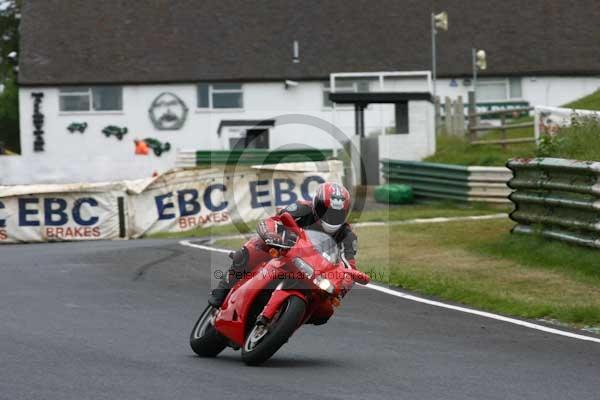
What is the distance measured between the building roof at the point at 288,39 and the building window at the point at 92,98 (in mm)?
487

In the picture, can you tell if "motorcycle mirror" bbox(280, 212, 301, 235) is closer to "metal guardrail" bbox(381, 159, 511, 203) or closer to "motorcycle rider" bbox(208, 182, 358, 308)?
"motorcycle rider" bbox(208, 182, 358, 308)

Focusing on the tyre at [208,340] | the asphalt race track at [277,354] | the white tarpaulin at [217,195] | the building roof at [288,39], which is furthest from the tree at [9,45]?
the tyre at [208,340]

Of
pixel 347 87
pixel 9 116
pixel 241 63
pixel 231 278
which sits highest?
pixel 241 63

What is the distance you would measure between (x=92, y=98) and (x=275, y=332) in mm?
46059

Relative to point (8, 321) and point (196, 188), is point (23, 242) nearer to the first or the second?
point (196, 188)

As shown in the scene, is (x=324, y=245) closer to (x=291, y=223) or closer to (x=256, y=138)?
(x=291, y=223)

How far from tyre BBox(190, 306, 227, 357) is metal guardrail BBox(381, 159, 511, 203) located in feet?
53.8

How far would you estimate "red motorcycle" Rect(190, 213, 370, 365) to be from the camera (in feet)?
29.4

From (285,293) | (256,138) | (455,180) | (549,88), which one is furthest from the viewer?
(549,88)

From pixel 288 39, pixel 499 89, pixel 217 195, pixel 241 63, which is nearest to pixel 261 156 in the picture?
pixel 217 195

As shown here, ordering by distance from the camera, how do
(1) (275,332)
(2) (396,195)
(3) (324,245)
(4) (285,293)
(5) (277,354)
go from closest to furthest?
1. (1) (275,332)
2. (4) (285,293)
3. (3) (324,245)
4. (5) (277,354)
5. (2) (396,195)

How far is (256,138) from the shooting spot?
4956 centimetres

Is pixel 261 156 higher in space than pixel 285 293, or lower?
higher

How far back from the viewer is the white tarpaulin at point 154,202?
2717 cm
